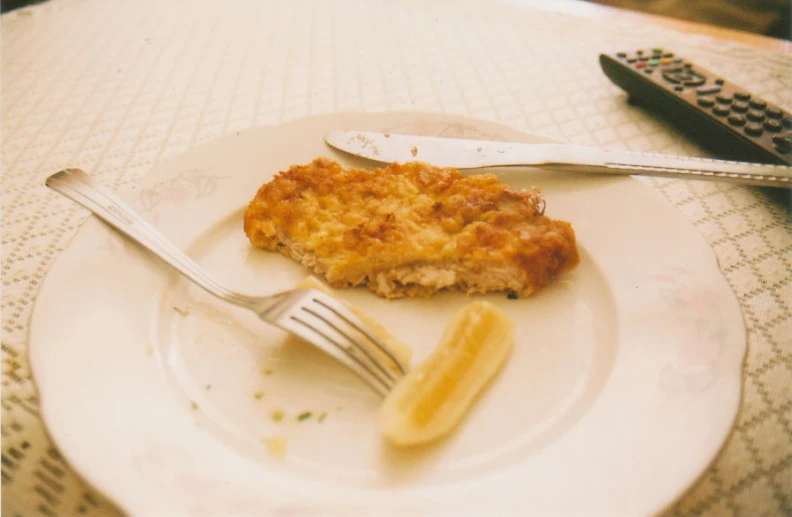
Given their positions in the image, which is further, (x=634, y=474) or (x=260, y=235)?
(x=260, y=235)

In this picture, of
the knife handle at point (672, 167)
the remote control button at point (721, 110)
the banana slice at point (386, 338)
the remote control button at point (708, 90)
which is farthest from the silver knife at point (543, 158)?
the banana slice at point (386, 338)

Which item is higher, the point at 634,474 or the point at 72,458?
the point at 72,458

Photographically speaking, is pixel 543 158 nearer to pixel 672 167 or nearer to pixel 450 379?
pixel 672 167

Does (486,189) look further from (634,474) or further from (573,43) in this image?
(573,43)

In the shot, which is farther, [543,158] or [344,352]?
[543,158]

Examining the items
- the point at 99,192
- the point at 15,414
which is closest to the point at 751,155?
the point at 99,192

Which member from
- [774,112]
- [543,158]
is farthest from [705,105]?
[543,158]

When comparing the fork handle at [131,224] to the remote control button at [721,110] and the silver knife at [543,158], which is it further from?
the remote control button at [721,110]
